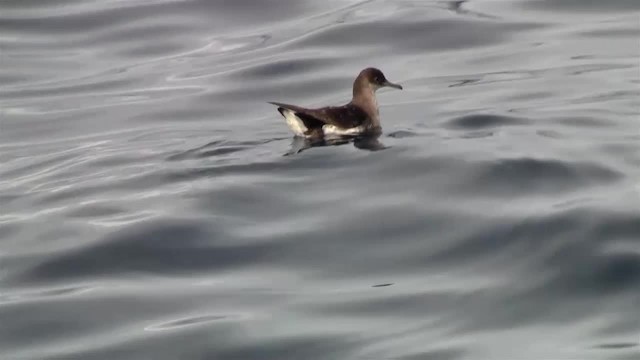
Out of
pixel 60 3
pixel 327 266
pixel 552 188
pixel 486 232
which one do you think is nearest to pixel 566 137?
pixel 552 188

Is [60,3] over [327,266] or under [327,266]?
over

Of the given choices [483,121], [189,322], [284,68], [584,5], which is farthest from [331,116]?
[584,5]

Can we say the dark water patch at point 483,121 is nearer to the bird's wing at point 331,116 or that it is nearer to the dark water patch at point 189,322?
the bird's wing at point 331,116

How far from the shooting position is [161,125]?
15484 mm

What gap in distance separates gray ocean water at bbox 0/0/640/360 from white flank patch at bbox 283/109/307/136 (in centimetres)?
14

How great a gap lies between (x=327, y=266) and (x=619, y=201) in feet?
7.25

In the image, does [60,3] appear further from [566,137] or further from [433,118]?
[566,137]

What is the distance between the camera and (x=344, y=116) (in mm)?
13945

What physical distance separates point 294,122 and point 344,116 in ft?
2.23

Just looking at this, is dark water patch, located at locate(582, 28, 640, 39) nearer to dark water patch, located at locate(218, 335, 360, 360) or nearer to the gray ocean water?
the gray ocean water

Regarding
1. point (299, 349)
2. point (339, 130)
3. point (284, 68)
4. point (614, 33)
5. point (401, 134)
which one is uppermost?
point (284, 68)

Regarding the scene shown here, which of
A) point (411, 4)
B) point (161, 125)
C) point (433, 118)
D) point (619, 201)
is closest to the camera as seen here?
point (619, 201)

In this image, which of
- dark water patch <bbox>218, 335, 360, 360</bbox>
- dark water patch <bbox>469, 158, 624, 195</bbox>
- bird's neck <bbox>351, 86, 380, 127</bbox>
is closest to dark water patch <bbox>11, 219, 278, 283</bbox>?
dark water patch <bbox>218, 335, 360, 360</bbox>

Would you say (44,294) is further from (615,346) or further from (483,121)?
(483,121)
